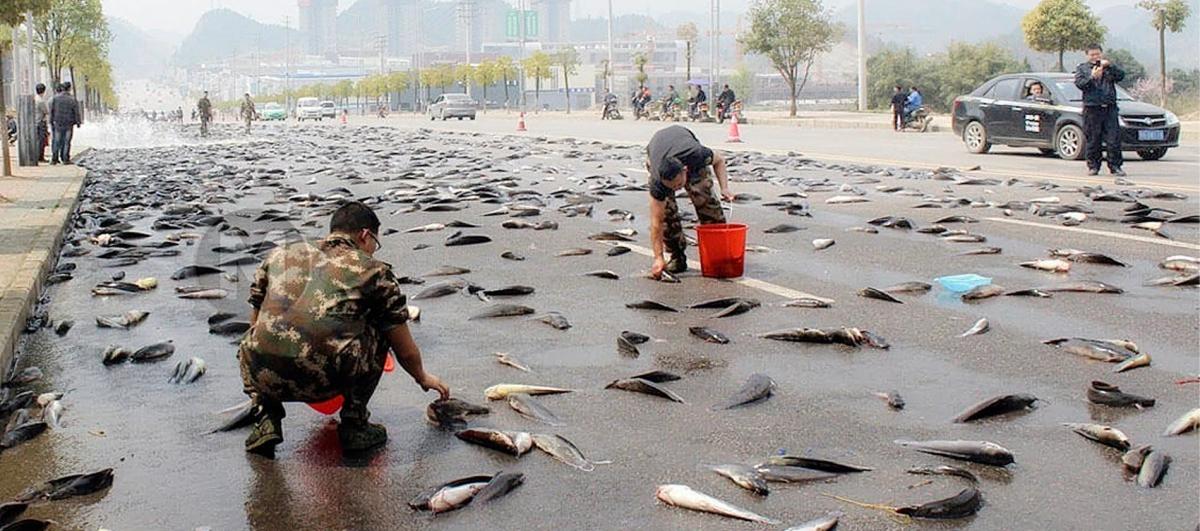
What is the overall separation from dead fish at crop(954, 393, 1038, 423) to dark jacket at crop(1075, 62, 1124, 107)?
13010 millimetres

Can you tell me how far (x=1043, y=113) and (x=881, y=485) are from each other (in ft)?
64.6

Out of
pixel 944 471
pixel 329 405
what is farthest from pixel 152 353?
pixel 944 471

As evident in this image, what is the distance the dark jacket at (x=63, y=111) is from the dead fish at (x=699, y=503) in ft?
83.4

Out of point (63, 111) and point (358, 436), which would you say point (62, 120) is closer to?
point (63, 111)

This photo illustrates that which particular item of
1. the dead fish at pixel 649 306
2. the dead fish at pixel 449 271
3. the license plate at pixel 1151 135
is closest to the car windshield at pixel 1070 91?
the license plate at pixel 1151 135

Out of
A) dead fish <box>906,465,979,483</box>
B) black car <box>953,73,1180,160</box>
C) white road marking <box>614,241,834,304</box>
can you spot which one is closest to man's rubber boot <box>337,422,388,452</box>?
dead fish <box>906,465,979,483</box>

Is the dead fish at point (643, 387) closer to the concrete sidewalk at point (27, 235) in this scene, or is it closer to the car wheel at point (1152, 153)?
the concrete sidewalk at point (27, 235)

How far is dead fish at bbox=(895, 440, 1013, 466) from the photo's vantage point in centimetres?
486

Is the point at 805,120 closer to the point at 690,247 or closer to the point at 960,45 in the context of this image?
the point at 960,45

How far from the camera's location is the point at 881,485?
15.2 ft

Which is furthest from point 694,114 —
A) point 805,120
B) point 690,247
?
point 690,247

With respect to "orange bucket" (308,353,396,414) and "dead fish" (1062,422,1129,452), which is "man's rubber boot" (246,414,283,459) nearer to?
"orange bucket" (308,353,396,414)

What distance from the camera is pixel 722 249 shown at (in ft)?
30.8

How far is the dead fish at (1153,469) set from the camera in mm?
4594
